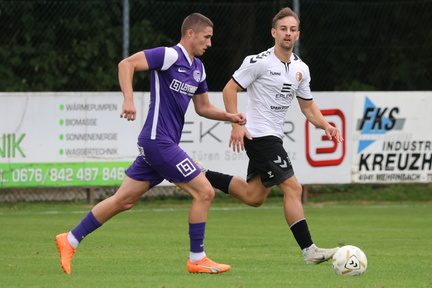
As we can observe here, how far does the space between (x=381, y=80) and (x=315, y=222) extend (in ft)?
23.3

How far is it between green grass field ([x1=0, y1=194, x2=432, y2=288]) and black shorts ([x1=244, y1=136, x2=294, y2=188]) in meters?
0.76

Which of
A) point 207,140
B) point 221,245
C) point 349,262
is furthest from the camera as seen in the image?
point 207,140

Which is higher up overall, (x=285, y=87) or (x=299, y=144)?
(x=285, y=87)

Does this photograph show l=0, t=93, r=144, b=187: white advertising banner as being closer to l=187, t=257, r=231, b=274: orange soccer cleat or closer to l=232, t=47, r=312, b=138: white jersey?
l=232, t=47, r=312, b=138: white jersey

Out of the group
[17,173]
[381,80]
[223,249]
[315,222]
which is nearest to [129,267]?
[223,249]

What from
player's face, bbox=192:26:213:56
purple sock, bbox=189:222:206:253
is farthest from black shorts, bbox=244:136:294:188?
player's face, bbox=192:26:213:56

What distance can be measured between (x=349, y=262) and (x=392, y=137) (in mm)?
9615

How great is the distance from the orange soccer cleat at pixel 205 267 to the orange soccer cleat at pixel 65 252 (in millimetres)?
946

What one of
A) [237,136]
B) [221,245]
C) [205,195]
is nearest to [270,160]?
[237,136]

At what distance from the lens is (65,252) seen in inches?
324

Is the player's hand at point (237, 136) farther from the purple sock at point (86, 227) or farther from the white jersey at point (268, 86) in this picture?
the purple sock at point (86, 227)

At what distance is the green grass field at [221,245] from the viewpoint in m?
7.84

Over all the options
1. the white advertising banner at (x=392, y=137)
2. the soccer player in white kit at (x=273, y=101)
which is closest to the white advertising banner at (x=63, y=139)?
the white advertising banner at (x=392, y=137)

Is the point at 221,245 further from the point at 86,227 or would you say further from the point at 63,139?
the point at 63,139
